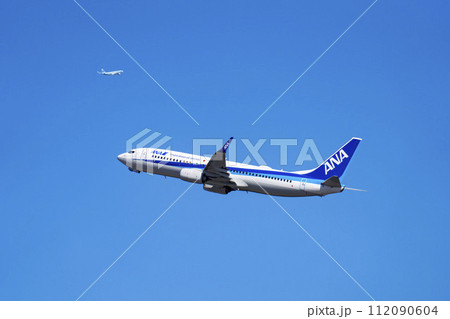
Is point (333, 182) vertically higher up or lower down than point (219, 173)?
lower down

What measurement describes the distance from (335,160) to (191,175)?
15.2m

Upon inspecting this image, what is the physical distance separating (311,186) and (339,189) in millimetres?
3059

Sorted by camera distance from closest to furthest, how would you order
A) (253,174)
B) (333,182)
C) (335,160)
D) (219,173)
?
1. (333,182)
2. (335,160)
3. (219,173)
4. (253,174)

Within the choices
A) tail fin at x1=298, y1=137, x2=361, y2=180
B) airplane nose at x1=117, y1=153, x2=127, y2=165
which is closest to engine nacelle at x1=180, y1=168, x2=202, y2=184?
airplane nose at x1=117, y1=153, x2=127, y2=165

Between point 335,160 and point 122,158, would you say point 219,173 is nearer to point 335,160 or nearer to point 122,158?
point 335,160

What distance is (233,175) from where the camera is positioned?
74.8 m

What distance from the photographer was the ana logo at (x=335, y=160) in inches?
2805

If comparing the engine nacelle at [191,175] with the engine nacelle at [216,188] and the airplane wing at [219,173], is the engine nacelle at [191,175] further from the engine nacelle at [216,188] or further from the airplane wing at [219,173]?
the airplane wing at [219,173]

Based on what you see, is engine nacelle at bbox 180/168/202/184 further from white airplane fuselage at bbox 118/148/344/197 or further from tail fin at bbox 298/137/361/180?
tail fin at bbox 298/137/361/180

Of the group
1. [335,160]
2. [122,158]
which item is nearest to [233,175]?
[335,160]

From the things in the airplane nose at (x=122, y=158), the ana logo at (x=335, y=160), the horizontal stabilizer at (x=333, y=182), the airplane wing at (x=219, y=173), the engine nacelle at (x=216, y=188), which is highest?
the airplane nose at (x=122, y=158)

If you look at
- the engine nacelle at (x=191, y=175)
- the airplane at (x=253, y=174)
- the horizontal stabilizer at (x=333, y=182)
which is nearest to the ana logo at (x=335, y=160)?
the airplane at (x=253, y=174)
